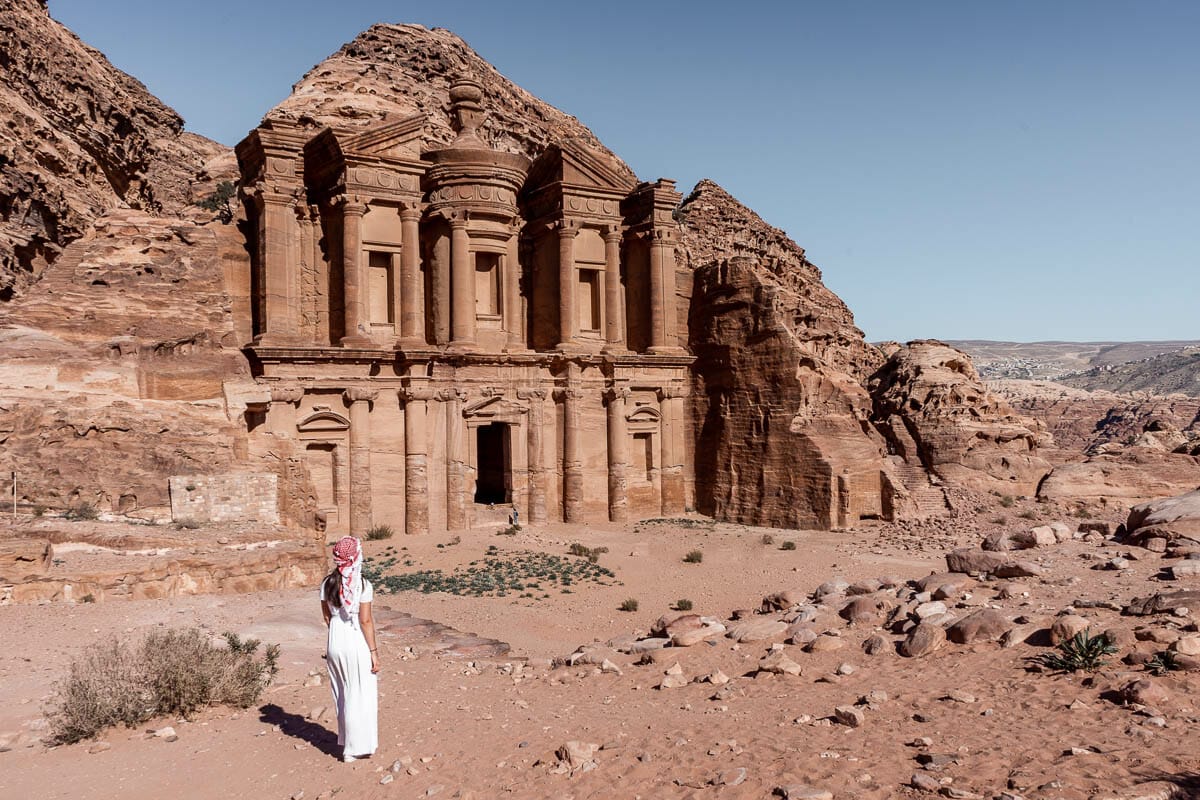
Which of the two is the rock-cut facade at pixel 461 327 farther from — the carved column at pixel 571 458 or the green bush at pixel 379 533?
the green bush at pixel 379 533

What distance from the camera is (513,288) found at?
1130 inches

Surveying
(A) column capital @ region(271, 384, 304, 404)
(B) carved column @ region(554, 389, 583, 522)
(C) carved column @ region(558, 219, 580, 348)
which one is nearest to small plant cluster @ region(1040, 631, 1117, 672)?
(A) column capital @ region(271, 384, 304, 404)

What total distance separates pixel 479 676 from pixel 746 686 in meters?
3.36

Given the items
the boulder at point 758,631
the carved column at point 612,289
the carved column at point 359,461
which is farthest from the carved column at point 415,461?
the boulder at point 758,631

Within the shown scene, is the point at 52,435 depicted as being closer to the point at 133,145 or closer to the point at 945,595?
the point at 945,595

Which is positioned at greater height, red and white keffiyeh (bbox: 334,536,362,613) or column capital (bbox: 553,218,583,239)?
column capital (bbox: 553,218,583,239)

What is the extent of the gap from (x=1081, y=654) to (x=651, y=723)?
3962 millimetres

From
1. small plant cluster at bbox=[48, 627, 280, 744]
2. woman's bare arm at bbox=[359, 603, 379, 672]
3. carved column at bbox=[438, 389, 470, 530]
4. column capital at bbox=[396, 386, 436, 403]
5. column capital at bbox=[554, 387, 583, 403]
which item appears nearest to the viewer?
woman's bare arm at bbox=[359, 603, 379, 672]

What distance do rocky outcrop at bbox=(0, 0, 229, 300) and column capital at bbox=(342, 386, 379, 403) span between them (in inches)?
302

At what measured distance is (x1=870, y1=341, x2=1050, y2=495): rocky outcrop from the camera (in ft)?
86.6

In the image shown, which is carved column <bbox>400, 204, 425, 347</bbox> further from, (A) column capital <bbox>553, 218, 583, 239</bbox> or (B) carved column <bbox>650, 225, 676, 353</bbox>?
(B) carved column <bbox>650, 225, 676, 353</bbox>

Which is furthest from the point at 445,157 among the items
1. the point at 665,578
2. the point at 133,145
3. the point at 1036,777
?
the point at 1036,777

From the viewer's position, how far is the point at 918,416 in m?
27.7

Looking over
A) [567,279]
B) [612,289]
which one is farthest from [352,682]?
[612,289]
